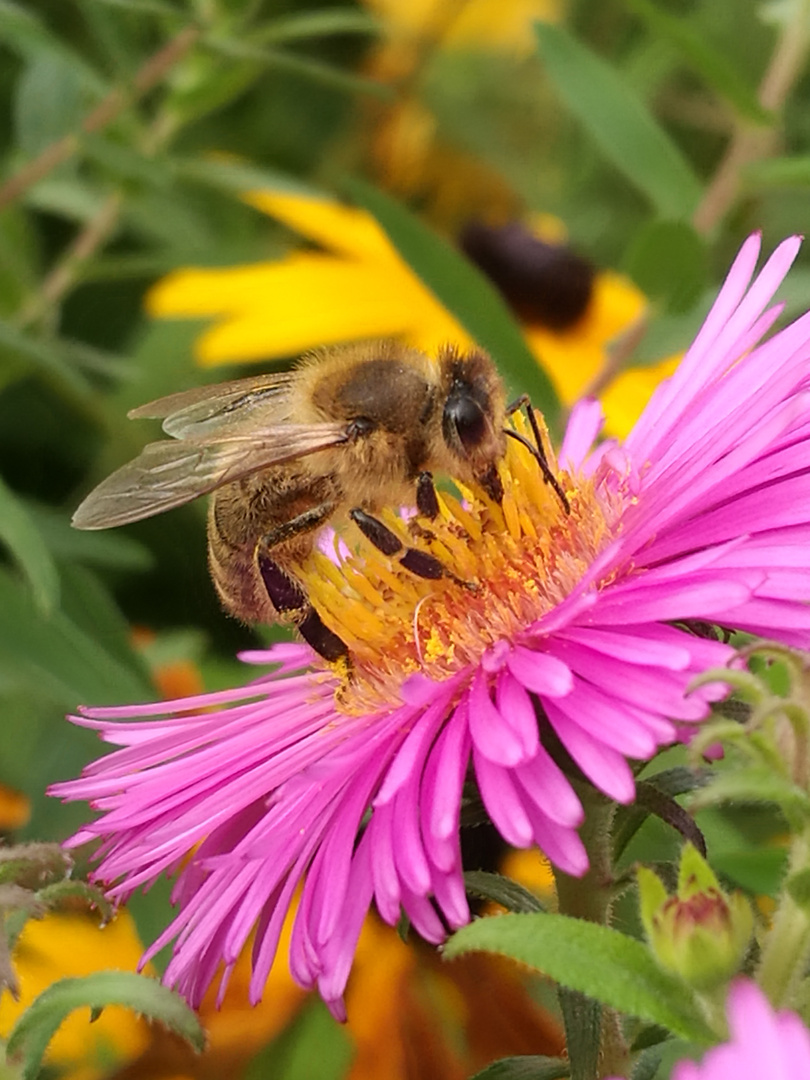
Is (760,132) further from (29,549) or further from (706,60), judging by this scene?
(29,549)

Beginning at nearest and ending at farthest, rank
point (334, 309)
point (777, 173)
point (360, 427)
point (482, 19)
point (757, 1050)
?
point (757, 1050)
point (360, 427)
point (777, 173)
point (334, 309)
point (482, 19)

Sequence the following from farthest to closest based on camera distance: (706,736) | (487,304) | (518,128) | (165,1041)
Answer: (518,128) < (487,304) < (165,1041) < (706,736)

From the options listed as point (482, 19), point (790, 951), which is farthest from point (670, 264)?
point (482, 19)

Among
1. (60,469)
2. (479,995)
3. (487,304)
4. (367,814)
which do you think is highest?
(60,469)

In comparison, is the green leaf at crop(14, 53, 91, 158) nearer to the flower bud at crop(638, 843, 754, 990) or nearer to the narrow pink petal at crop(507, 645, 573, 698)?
the narrow pink petal at crop(507, 645, 573, 698)

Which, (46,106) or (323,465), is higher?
(46,106)

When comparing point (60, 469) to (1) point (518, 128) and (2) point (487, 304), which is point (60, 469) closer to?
(2) point (487, 304)

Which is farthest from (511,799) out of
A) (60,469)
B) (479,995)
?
(60,469)

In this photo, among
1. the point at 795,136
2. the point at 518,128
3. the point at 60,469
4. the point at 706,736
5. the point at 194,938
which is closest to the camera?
the point at 706,736
